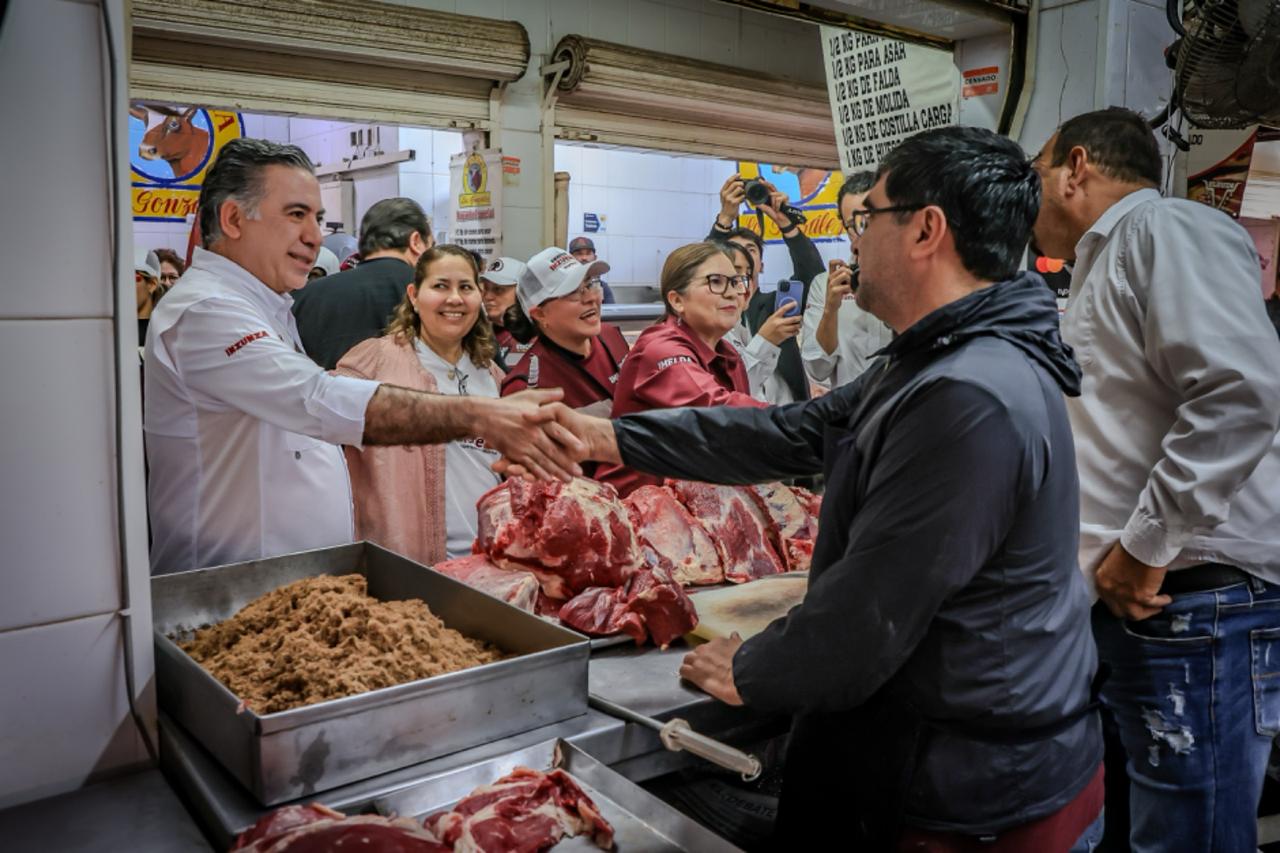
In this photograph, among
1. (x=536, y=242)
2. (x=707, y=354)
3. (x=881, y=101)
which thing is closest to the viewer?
(x=707, y=354)

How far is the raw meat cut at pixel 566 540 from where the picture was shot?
2.52 metres

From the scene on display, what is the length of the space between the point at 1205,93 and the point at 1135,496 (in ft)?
5.10

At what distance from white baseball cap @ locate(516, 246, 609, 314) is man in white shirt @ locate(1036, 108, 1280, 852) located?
1.98m

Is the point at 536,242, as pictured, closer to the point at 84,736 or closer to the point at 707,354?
the point at 707,354

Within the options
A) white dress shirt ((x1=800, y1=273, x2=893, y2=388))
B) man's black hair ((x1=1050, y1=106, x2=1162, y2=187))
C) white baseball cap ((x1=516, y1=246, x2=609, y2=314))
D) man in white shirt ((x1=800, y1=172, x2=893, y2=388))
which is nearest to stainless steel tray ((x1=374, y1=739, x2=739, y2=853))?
man's black hair ((x1=1050, y1=106, x2=1162, y2=187))

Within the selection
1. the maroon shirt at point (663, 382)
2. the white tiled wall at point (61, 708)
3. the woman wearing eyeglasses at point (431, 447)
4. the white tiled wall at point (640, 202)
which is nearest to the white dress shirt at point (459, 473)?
the woman wearing eyeglasses at point (431, 447)

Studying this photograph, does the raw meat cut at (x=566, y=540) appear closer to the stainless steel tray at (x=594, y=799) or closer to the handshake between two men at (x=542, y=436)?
the handshake between two men at (x=542, y=436)

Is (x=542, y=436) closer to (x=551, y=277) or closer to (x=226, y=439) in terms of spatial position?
(x=226, y=439)

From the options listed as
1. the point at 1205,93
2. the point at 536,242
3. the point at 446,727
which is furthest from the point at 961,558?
the point at 536,242

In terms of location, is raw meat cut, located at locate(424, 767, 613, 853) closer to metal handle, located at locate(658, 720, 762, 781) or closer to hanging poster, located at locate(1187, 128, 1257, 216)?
metal handle, located at locate(658, 720, 762, 781)

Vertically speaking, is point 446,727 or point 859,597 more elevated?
point 859,597

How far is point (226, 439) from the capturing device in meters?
2.56

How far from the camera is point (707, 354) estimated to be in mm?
3703

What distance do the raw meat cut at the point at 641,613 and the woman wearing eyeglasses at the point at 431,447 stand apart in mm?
1304
